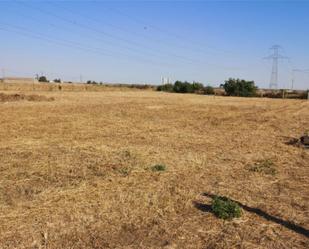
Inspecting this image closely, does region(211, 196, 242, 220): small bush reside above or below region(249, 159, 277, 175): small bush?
above

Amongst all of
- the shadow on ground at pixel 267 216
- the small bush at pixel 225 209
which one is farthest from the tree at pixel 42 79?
the small bush at pixel 225 209

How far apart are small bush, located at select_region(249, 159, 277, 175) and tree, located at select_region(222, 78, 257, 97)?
6296cm

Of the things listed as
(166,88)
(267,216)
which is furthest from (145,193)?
(166,88)

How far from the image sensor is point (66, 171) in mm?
8320

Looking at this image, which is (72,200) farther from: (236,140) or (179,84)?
(179,84)

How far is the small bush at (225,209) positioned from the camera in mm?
5980

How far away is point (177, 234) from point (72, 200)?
1.99 metres

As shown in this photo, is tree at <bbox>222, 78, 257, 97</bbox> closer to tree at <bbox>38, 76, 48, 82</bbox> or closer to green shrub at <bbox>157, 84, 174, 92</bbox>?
green shrub at <bbox>157, 84, 174, 92</bbox>

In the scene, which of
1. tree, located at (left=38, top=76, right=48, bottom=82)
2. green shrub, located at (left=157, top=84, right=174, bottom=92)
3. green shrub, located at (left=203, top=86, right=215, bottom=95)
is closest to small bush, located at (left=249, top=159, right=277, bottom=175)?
green shrub, located at (left=203, top=86, right=215, bottom=95)

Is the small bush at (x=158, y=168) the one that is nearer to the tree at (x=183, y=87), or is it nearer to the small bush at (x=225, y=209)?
the small bush at (x=225, y=209)

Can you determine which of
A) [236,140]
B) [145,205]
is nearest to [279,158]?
[236,140]

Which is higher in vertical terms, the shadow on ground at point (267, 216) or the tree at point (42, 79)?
the tree at point (42, 79)

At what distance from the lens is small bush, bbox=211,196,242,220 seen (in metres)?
5.98

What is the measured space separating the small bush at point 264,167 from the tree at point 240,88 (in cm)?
6296
